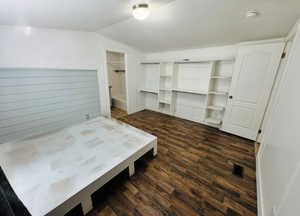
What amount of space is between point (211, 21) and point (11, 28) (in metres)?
3.28

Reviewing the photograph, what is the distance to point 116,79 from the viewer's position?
5.64m

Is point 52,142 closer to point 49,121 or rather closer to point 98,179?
point 49,121

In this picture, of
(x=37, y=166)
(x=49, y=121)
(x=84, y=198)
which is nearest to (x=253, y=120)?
(x=84, y=198)

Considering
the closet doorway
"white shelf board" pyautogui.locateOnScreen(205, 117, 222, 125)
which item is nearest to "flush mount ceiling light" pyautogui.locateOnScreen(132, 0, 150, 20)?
"white shelf board" pyautogui.locateOnScreen(205, 117, 222, 125)

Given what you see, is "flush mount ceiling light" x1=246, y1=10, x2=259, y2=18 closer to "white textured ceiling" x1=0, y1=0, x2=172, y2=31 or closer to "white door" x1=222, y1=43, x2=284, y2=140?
"white door" x1=222, y1=43, x2=284, y2=140

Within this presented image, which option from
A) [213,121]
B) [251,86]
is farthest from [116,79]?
[251,86]

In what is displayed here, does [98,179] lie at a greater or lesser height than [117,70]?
lesser

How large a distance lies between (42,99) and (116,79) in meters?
3.47

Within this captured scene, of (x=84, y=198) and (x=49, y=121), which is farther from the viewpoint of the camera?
(x=49, y=121)

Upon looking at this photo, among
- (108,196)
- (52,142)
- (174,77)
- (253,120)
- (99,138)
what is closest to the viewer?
(108,196)

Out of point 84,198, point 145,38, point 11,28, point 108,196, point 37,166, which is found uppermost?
point 145,38

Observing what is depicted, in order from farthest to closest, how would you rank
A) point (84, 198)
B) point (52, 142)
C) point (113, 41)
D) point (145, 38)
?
point (113, 41), point (145, 38), point (52, 142), point (84, 198)

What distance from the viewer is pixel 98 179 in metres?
1.32

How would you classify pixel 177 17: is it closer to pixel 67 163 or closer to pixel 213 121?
pixel 213 121
